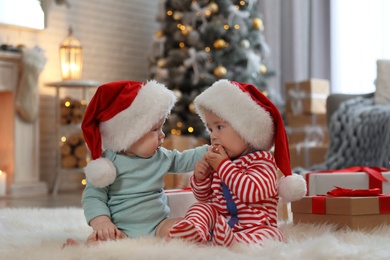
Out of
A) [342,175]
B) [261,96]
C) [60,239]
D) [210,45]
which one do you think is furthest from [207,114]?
[210,45]

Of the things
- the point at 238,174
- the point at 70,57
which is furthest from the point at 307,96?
the point at 238,174

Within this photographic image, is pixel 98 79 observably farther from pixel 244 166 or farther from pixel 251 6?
pixel 244 166

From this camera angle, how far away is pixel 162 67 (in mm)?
4711

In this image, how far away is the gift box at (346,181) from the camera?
2297 millimetres

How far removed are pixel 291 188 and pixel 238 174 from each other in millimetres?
167

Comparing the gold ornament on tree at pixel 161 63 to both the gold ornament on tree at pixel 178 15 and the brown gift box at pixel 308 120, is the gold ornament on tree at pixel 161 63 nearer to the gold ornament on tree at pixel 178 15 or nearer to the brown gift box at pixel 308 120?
the gold ornament on tree at pixel 178 15

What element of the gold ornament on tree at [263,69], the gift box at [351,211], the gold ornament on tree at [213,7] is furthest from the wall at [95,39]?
the gift box at [351,211]

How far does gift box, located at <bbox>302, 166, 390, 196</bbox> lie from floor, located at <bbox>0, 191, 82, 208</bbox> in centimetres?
154

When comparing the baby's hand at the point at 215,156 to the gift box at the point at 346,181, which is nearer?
the baby's hand at the point at 215,156

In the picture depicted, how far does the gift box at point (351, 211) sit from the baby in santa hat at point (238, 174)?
Answer: 0.15 m

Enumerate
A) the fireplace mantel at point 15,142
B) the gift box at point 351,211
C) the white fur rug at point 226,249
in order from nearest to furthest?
the white fur rug at point 226,249 < the gift box at point 351,211 < the fireplace mantel at point 15,142

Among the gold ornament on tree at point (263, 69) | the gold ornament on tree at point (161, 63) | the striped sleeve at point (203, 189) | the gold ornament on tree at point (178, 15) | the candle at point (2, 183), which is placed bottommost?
the candle at point (2, 183)

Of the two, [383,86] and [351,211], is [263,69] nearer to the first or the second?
[383,86]

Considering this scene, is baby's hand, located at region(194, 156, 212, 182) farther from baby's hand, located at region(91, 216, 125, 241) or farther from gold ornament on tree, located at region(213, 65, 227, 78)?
gold ornament on tree, located at region(213, 65, 227, 78)
